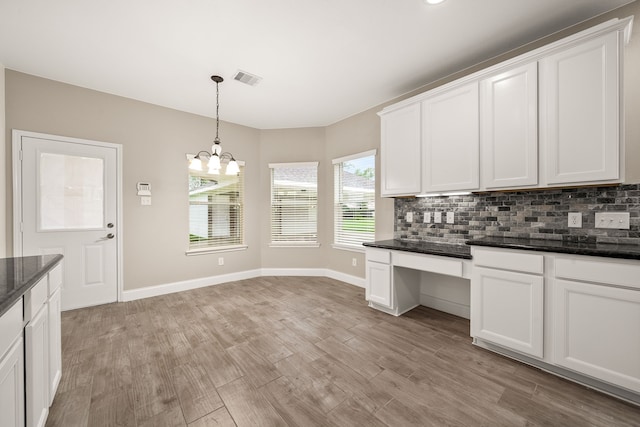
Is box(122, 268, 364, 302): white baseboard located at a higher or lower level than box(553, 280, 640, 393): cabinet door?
lower

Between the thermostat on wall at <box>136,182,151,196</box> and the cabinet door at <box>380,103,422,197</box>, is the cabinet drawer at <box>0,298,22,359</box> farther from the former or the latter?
the cabinet door at <box>380,103,422,197</box>

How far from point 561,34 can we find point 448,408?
3.25 meters

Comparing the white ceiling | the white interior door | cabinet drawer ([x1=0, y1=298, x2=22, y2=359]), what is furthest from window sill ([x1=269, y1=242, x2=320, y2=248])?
cabinet drawer ([x1=0, y1=298, x2=22, y2=359])

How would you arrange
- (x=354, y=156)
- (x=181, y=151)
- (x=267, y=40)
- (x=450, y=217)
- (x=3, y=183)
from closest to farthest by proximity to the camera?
(x=267, y=40), (x=3, y=183), (x=450, y=217), (x=181, y=151), (x=354, y=156)

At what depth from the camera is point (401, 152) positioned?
10.4 feet

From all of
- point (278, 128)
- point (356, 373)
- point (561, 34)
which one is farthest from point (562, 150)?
point (278, 128)

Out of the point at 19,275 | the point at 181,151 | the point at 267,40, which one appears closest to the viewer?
the point at 19,275

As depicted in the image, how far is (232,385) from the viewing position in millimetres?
1889

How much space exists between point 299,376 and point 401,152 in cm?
259

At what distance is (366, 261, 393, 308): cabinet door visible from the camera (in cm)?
305

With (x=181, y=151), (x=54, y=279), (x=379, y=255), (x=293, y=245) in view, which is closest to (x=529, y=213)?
(x=379, y=255)

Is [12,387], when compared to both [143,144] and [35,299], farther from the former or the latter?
[143,144]

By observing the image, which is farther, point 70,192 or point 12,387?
point 70,192

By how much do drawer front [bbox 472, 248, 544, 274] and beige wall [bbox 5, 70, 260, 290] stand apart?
3812 mm
